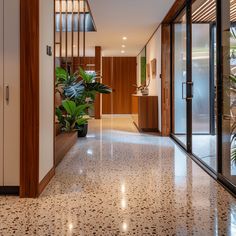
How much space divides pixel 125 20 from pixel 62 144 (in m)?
3.39

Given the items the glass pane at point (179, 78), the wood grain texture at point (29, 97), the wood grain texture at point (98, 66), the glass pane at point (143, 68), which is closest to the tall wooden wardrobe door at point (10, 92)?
the wood grain texture at point (29, 97)

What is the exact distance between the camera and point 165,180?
3.66 meters

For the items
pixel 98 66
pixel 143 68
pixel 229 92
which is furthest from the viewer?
pixel 143 68

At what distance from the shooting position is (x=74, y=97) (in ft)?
21.7

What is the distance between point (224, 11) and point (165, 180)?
6.34 ft

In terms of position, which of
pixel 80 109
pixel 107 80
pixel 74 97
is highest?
pixel 107 80

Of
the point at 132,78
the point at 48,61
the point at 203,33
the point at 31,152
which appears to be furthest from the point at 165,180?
the point at 132,78

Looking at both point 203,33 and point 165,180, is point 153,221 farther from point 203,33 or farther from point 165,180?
point 203,33

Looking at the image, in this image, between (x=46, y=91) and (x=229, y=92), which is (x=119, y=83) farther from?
(x=229, y=92)

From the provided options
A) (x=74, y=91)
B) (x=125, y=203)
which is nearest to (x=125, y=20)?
(x=74, y=91)

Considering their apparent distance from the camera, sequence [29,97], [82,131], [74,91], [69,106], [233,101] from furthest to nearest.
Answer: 1. [82,131]
2. [69,106]
3. [74,91]
4. [233,101]
5. [29,97]

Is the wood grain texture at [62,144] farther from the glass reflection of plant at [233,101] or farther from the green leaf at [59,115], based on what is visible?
the glass reflection of plant at [233,101]

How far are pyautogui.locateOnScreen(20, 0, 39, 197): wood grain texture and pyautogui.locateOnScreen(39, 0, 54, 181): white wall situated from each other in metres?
0.15

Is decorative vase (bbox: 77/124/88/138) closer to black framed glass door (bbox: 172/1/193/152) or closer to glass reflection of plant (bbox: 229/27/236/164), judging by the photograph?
black framed glass door (bbox: 172/1/193/152)
